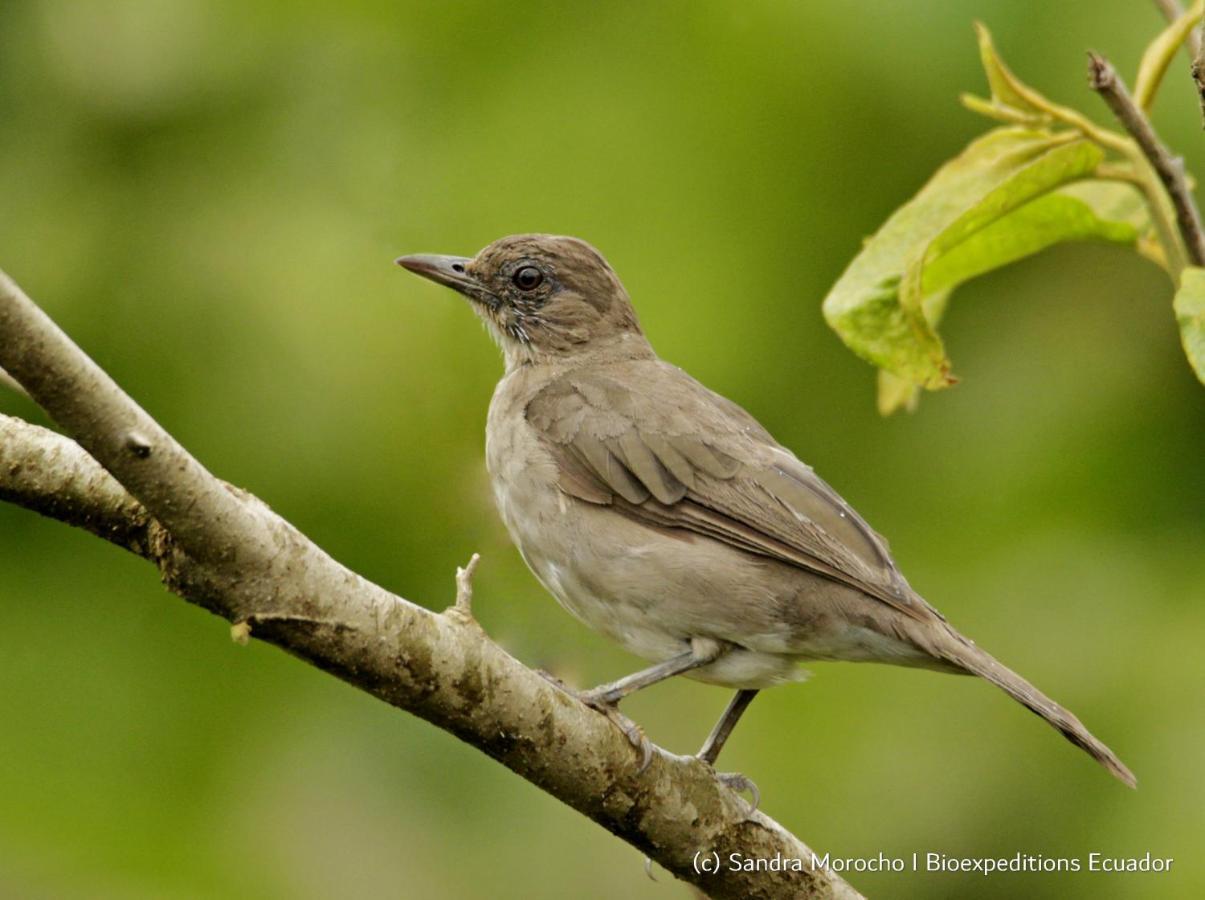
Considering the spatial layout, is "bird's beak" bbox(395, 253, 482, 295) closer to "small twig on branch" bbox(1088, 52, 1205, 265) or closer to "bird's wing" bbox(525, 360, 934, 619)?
"bird's wing" bbox(525, 360, 934, 619)

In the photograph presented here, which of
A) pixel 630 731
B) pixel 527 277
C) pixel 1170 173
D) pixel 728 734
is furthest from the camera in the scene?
pixel 527 277

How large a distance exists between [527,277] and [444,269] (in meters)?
0.35

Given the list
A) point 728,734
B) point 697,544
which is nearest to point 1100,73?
point 697,544

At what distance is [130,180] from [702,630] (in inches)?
89.6

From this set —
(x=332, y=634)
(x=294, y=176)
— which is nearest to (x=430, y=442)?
(x=294, y=176)

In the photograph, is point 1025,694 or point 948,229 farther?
point 1025,694

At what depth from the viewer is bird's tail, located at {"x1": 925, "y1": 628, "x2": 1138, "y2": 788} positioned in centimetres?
355

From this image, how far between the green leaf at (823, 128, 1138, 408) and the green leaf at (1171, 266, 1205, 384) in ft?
1.27

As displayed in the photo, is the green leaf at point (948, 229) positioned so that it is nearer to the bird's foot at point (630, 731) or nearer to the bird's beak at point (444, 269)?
the bird's foot at point (630, 731)

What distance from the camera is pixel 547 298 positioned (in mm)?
5465

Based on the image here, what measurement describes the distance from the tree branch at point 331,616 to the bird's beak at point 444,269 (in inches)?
75.6

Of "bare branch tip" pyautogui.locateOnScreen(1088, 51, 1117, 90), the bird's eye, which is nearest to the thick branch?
"bare branch tip" pyautogui.locateOnScreen(1088, 51, 1117, 90)

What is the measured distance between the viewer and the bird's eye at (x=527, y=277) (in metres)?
5.40

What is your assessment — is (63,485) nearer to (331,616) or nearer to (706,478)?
(331,616)
